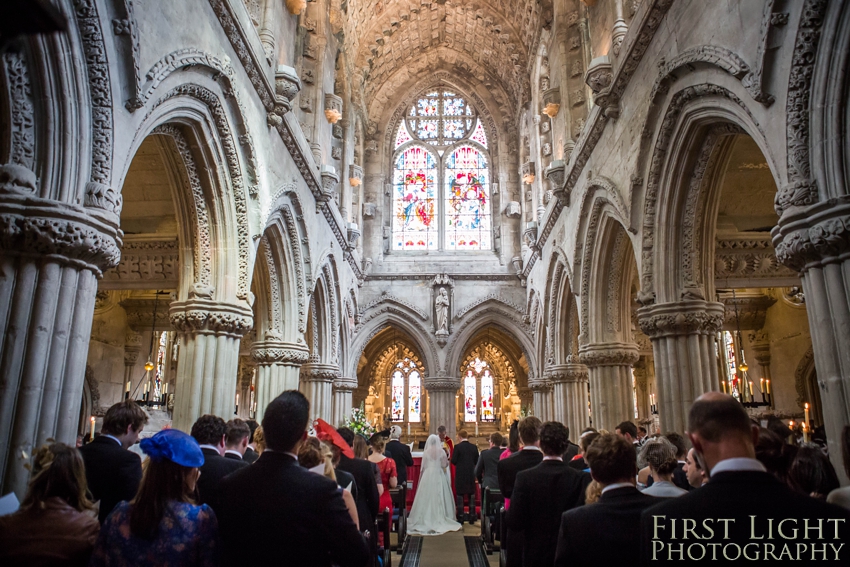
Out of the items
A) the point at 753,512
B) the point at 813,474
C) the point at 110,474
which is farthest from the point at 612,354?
the point at 753,512

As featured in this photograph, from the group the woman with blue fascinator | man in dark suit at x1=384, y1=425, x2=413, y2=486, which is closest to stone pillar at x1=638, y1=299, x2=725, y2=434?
man in dark suit at x1=384, y1=425, x2=413, y2=486

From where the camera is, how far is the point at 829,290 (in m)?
4.64

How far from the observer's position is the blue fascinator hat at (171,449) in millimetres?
2156

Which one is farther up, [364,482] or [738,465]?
[738,465]

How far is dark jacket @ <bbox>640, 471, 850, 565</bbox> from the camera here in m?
1.69

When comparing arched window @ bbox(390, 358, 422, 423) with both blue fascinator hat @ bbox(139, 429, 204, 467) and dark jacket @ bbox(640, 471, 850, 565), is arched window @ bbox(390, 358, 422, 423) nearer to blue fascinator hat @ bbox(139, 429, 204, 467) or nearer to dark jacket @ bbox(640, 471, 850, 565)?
blue fascinator hat @ bbox(139, 429, 204, 467)

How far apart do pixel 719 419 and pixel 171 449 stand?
1.83 m

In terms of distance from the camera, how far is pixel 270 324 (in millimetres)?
11180

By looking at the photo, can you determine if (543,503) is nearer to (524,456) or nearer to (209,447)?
(524,456)

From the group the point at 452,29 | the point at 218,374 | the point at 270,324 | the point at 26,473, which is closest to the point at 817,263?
the point at 26,473

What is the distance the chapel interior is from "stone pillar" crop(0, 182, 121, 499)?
0.06 feet

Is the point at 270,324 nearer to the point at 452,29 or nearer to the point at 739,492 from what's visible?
the point at 739,492

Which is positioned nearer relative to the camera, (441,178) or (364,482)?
(364,482)

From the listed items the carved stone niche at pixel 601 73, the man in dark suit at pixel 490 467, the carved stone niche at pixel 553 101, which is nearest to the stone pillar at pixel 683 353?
the man in dark suit at pixel 490 467
